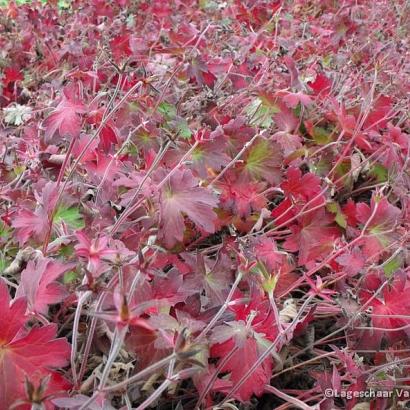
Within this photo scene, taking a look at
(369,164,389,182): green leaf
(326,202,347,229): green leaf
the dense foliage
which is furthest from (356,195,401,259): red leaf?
(369,164,389,182): green leaf

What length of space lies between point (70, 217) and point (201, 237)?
29cm

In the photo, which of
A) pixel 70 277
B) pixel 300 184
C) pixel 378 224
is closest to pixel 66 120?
pixel 70 277

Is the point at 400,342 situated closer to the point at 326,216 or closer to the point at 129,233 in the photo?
the point at 326,216

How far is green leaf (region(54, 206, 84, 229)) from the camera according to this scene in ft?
3.56

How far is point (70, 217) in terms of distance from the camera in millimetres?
1100

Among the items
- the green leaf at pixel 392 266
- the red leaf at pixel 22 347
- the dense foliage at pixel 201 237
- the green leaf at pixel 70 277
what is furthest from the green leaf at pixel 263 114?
the red leaf at pixel 22 347

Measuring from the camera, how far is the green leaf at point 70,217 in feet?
3.56

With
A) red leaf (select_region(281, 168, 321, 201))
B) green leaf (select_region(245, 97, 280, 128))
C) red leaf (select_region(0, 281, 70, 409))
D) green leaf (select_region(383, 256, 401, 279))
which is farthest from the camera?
green leaf (select_region(245, 97, 280, 128))

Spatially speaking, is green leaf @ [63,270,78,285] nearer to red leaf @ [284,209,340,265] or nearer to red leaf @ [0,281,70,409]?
red leaf @ [0,281,70,409]

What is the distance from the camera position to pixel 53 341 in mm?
722

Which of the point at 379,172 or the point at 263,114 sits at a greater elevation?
the point at 263,114

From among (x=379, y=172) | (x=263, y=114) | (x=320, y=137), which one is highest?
(x=263, y=114)

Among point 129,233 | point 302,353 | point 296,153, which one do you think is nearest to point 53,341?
point 129,233

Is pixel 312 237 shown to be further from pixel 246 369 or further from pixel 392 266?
pixel 246 369
